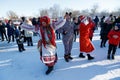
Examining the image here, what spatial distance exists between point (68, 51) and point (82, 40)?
639mm

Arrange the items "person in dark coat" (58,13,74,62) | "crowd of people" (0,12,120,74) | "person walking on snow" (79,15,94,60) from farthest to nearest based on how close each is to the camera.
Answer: "person walking on snow" (79,15,94,60)
"person in dark coat" (58,13,74,62)
"crowd of people" (0,12,120,74)

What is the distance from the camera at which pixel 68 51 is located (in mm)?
6871

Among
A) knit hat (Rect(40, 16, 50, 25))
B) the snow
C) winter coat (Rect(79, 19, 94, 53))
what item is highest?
knit hat (Rect(40, 16, 50, 25))

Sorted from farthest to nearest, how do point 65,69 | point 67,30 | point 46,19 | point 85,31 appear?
point 85,31, point 67,30, point 65,69, point 46,19

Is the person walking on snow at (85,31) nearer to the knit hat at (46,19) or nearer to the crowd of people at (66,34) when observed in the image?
the crowd of people at (66,34)

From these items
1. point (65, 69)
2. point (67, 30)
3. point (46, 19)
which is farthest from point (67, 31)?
point (65, 69)

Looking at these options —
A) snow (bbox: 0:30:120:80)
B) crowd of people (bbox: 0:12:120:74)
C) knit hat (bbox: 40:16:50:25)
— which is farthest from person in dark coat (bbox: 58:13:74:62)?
knit hat (bbox: 40:16:50:25)

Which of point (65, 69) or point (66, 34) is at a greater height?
point (66, 34)

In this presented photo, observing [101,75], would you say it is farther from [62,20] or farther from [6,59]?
[6,59]

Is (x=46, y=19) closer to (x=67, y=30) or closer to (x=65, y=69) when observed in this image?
(x=67, y=30)

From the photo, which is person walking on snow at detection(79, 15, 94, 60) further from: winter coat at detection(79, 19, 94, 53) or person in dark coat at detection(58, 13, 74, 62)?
person in dark coat at detection(58, 13, 74, 62)

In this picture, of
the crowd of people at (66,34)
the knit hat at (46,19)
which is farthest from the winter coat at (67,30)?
the knit hat at (46,19)

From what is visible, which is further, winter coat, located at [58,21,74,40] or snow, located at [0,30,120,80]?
winter coat, located at [58,21,74,40]

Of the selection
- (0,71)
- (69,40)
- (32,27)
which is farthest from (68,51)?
(0,71)
